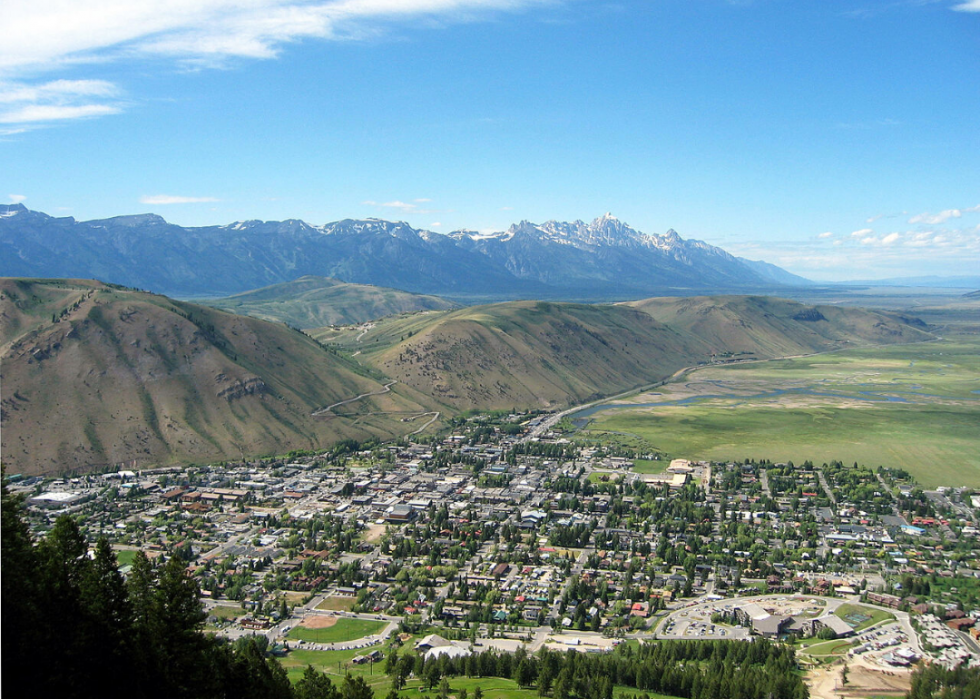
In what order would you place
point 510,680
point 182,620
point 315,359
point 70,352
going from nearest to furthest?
1. point 182,620
2. point 510,680
3. point 70,352
4. point 315,359

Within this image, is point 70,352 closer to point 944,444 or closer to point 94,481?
point 94,481

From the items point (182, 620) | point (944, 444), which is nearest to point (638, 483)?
point (944, 444)

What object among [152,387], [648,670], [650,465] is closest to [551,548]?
[648,670]

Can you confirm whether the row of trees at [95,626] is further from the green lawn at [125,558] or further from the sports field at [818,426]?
the sports field at [818,426]

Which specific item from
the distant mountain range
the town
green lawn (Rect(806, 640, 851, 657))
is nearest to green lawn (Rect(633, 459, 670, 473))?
the town

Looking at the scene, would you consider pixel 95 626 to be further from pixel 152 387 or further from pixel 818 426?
pixel 818 426

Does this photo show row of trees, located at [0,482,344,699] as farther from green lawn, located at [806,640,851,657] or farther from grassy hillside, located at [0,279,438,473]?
grassy hillside, located at [0,279,438,473]

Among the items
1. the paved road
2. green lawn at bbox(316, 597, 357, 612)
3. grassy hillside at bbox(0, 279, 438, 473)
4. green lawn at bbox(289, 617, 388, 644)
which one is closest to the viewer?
green lawn at bbox(289, 617, 388, 644)
